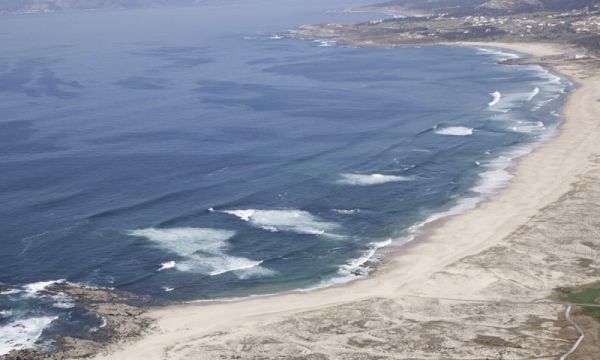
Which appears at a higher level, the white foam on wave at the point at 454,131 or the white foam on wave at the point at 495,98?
the white foam on wave at the point at 454,131

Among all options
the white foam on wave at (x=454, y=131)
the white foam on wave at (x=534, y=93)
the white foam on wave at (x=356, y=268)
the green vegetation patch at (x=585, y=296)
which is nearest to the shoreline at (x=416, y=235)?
the white foam on wave at (x=356, y=268)

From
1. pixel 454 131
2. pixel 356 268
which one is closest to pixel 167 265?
pixel 356 268

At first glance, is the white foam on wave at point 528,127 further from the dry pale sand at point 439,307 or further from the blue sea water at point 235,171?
the dry pale sand at point 439,307

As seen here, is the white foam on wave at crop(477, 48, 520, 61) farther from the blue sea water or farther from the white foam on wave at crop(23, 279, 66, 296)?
the white foam on wave at crop(23, 279, 66, 296)

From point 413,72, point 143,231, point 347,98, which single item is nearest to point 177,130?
point 347,98

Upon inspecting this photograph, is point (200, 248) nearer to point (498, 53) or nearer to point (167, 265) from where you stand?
point (167, 265)

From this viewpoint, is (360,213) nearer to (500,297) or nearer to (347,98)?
(500,297)

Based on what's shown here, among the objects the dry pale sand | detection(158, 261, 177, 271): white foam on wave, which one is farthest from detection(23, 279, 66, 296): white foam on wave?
the dry pale sand
